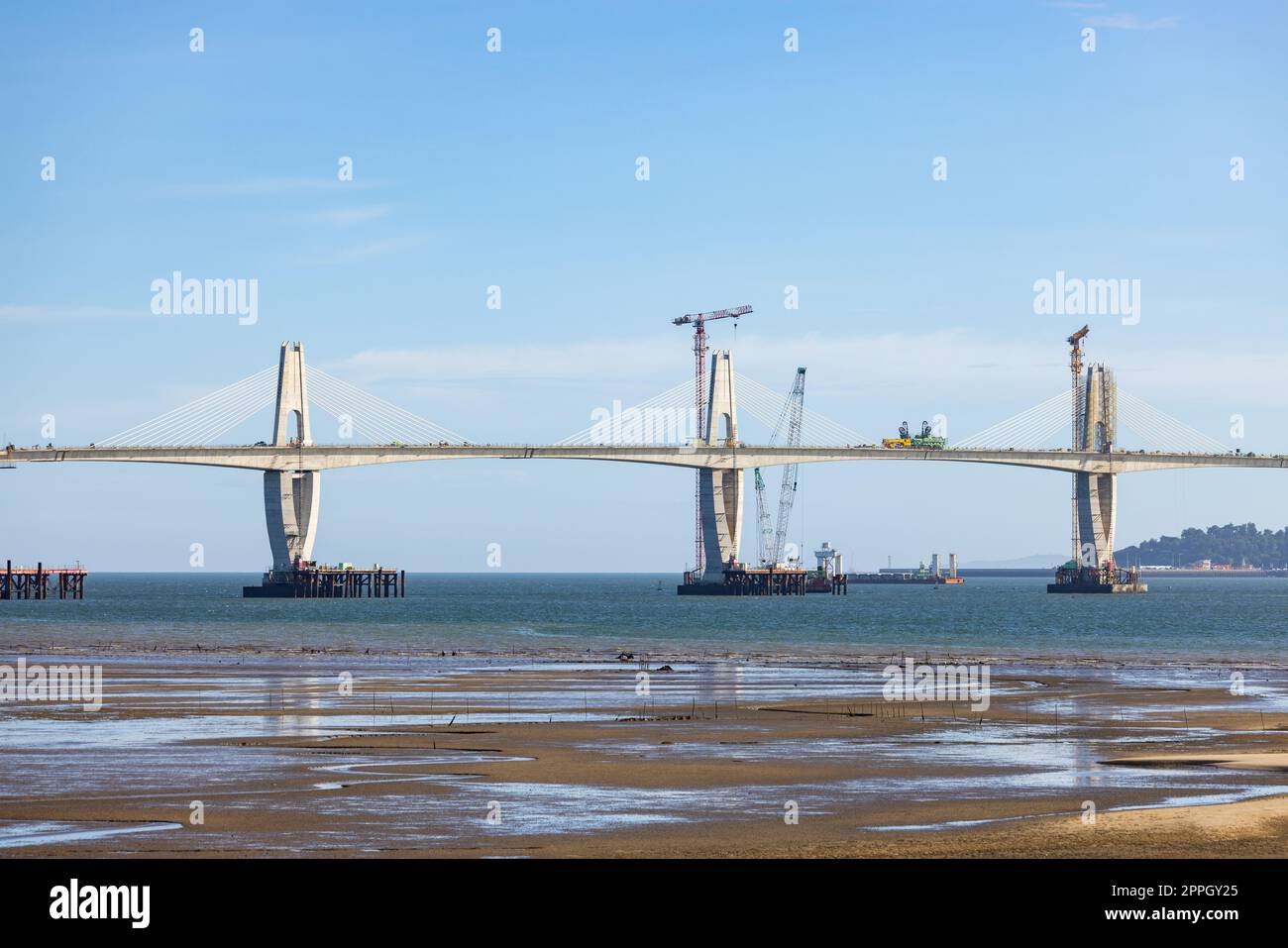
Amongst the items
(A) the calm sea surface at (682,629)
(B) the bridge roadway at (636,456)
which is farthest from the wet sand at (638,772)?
(B) the bridge roadway at (636,456)

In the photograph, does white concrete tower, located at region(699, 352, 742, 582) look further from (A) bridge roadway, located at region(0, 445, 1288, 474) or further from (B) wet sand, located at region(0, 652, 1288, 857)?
(B) wet sand, located at region(0, 652, 1288, 857)

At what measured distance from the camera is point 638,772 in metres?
26.2

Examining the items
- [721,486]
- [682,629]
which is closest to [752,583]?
[721,486]

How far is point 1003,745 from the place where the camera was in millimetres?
30094

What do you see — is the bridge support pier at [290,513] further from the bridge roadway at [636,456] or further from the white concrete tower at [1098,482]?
the white concrete tower at [1098,482]

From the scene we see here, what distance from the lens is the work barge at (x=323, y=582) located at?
6462 inches

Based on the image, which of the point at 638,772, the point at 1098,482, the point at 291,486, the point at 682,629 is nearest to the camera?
the point at 638,772

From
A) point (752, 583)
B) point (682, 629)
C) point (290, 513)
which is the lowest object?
point (682, 629)

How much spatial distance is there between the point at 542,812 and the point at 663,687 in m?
24.2

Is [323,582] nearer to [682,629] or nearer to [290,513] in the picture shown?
[290,513]

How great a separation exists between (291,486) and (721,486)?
42992 mm
